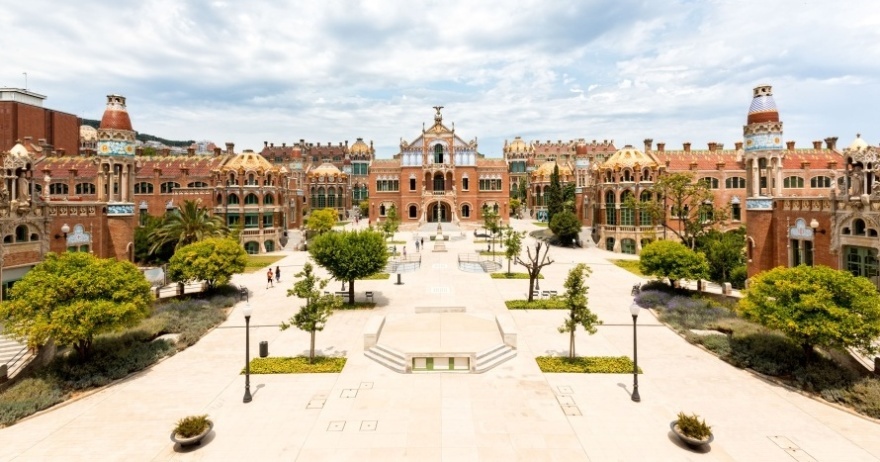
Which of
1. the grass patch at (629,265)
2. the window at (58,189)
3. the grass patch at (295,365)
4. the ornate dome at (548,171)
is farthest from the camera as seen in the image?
the ornate dome at (548,171)

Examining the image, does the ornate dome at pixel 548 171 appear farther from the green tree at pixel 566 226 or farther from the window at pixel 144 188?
the window at pixel 144 188

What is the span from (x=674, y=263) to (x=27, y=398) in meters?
32.9

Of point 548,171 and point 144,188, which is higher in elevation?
point 548,171

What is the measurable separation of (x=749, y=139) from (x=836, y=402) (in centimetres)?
2262

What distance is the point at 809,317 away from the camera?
1600 centimetres

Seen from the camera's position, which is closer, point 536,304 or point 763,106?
point 536,304

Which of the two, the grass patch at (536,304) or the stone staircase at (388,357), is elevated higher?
the grass patch at (536,304)

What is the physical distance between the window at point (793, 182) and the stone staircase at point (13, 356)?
72.2 metres

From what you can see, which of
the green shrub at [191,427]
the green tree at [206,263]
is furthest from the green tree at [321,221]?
the green shrub at [191,427]

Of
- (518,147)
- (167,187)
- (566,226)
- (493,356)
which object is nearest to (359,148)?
(518,147)

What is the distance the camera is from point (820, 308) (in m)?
15.9

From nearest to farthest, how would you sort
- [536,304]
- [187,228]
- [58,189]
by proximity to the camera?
[536,304], [187,228], [58,189]

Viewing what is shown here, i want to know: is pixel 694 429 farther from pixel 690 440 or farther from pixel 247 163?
pixel 247 163

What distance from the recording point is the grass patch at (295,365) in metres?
17.7
